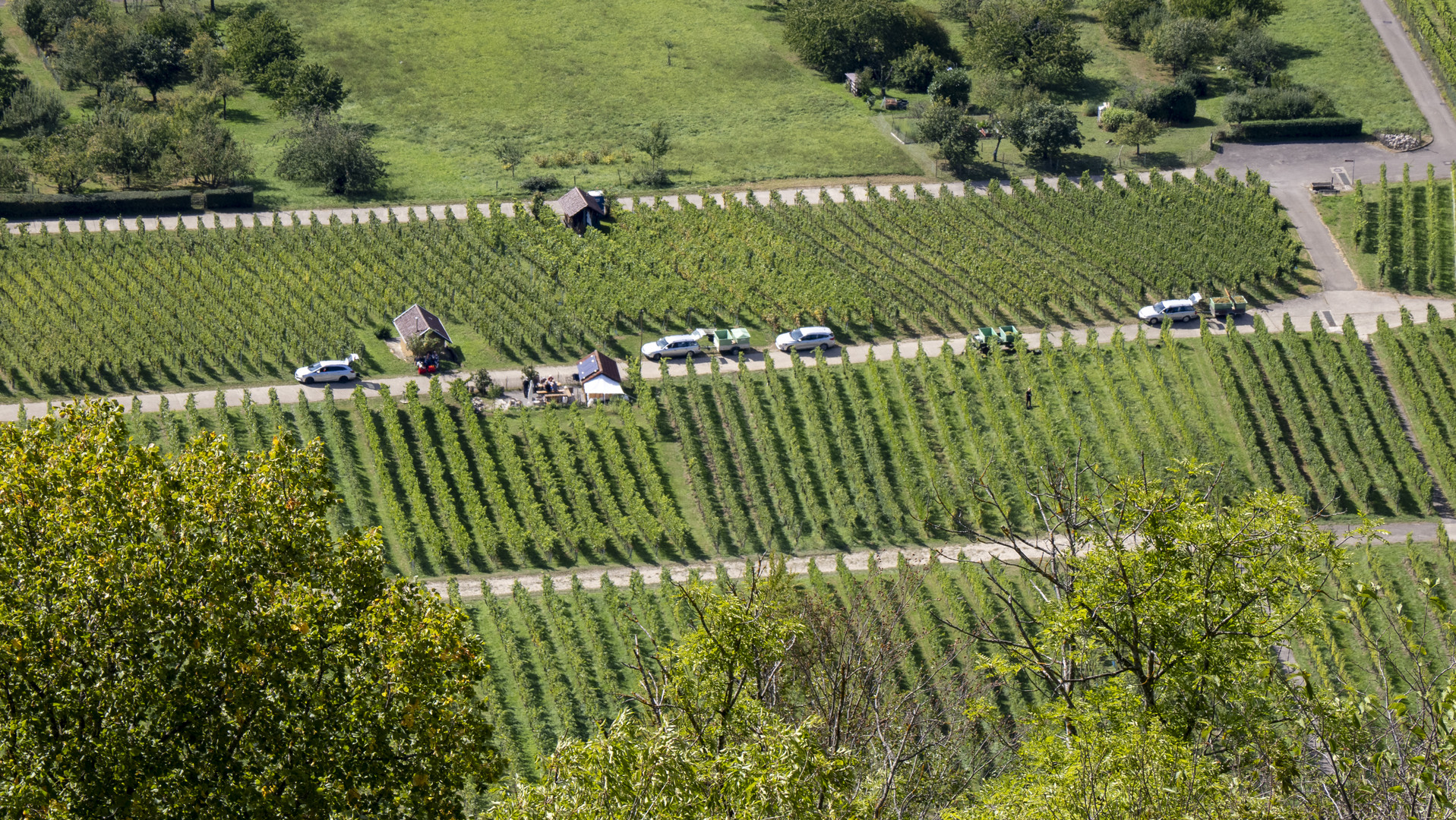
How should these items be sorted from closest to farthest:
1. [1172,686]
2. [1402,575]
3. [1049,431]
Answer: [1172,686] → [1402,575] → [1049,431]

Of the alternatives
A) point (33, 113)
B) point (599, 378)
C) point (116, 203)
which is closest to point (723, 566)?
point (599, 378)

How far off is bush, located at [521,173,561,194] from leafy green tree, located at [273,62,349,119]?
16030mm

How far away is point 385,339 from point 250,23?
41523mm

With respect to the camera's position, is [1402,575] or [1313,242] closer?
[1402,575]

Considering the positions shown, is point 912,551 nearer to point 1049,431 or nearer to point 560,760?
point 1049,431

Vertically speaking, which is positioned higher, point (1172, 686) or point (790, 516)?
point (1172, 686)

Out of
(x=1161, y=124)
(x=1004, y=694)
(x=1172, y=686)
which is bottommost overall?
(x=1004, y=694)

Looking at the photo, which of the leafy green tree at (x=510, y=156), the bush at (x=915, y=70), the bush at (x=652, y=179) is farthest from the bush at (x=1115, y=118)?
the leafy green tree at (x=510, y=156)

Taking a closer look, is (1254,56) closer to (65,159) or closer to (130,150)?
(130,150)

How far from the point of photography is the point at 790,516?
54688 mm

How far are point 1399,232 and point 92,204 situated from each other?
71.9 m

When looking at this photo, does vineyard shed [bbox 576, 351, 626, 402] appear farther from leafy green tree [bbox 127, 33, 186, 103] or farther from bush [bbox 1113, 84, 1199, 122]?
leafy green tree [bbox 127, 33, 186, 103]

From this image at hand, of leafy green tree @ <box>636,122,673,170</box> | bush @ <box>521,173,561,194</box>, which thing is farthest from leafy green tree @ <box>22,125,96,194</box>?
leafy green tree @ <box>636,122,673,170</box>

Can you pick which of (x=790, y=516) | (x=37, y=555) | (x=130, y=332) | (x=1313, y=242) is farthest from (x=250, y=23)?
(x=37, y=555)
